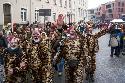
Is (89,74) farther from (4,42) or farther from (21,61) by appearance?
(4,42)

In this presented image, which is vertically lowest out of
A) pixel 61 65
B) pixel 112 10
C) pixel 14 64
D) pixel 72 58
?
pixel 61 65

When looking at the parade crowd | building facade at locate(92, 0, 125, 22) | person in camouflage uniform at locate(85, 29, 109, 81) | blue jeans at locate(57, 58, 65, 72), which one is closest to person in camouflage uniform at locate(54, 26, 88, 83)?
the parade crowd

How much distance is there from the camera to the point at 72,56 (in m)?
9.45

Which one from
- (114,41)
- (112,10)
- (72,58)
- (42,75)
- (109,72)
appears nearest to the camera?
(42,75)

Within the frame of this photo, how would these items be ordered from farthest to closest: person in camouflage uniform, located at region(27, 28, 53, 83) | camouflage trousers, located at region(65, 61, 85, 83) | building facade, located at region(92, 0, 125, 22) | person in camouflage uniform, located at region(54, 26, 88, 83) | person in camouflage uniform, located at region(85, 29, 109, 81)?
1. building facade, located at region(92, 0, 125, 22)
2. person in camouflage uniform, located at region(85, 29, 109, 81)
3. camouflage trousers, located at region(65, 61, 85, 83)
4. person in camouflage uniform, located at region(54, 26, 88, 83)
5. person in camouflage uniform, located at region(27, 28, 53, 83)

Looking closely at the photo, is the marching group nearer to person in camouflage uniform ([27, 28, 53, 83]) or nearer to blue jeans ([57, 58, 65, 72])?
person in camouflage uniform ([27, 28, 53, 83])

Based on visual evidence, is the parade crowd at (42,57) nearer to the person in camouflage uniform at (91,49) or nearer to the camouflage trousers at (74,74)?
the camouflage trousers at (74,74)

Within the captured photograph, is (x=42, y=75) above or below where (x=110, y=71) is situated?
above

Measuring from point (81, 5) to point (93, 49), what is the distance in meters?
48.6

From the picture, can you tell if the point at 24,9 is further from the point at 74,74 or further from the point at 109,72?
the point at 74,74

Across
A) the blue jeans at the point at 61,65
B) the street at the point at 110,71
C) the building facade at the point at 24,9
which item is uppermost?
the building facade at the point at 24,9

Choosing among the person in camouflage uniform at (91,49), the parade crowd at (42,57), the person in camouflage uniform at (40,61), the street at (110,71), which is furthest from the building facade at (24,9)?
the person in camouflage uniform at (40,61)

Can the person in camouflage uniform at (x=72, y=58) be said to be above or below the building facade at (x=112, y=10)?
below

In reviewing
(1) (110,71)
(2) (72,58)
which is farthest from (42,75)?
(1) (110,71)
